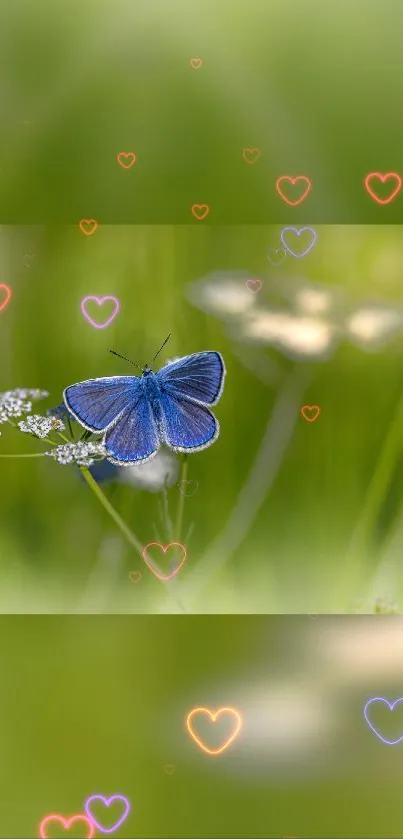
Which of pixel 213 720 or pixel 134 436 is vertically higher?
pixel 134 436

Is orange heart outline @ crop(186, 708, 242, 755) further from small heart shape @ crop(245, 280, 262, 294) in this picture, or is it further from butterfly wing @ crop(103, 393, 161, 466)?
small heart shape @ crop(245, 280, 262, 294)

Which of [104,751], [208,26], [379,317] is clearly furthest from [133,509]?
[208,26]

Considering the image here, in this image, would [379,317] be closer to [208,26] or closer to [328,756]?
[208,26]

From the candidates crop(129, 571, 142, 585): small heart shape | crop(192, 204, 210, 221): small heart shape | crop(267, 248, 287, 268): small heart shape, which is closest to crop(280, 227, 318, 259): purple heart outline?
crop(267, 248, 287, 268): small heart shape

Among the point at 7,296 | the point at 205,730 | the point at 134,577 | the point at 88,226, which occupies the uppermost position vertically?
the point at 88,226

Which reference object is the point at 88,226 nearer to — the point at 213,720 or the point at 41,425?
the point at 41,425

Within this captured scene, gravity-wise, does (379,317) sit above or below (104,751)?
above

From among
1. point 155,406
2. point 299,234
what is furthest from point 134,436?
point 299,234
